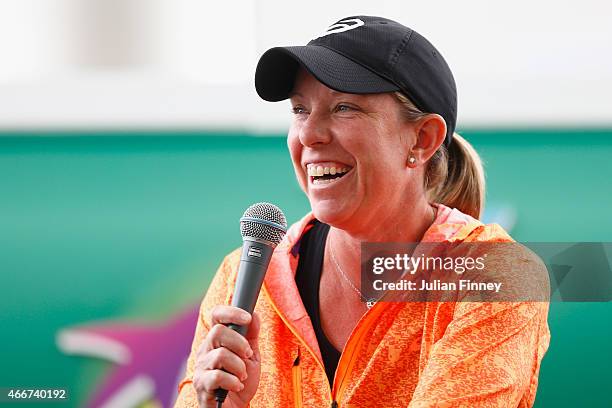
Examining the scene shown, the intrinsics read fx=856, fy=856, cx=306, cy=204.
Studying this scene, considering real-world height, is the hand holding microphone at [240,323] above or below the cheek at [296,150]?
below

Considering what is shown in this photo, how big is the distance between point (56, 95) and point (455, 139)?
798mm

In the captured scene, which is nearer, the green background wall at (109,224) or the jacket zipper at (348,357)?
the jacket zipper at (348,357)

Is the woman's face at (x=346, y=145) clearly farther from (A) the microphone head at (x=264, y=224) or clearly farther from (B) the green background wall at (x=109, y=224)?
(B) the green background wall at (x=109, y=224)

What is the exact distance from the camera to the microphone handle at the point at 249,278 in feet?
3.30

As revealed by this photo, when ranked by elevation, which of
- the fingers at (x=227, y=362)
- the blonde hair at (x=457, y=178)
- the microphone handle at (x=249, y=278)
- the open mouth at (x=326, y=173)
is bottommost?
the fingers at (x=227, y=362)

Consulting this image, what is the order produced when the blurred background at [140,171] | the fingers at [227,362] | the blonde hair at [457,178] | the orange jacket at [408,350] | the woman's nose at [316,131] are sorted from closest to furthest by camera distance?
the fingers at [227,362], the orange jacket at [408,350], the woman's nose at [316,131], the blonde hair at [457,178], the blurred background at [140,171]

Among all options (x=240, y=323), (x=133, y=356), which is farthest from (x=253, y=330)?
(x=133, y=356)

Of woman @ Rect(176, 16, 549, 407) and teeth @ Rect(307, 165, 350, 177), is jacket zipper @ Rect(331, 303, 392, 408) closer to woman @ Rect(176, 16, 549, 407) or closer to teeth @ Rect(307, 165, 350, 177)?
woman @ Rect(176, 16, 549, 407)

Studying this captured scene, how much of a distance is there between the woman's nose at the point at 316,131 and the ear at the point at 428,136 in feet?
0.47

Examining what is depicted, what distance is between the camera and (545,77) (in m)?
1.59

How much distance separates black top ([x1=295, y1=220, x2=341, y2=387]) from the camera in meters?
1.28

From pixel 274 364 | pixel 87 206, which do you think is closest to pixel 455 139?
pixel 274 364

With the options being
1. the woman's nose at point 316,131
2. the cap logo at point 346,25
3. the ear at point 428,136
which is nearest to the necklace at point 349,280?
the ear at point 428,136

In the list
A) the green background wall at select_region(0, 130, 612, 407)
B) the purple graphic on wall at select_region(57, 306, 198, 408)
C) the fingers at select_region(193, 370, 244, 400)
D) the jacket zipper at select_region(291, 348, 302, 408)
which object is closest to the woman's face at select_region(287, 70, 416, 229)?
Answer: the jacket zipper at select_region(291, 348, 302, 408)
